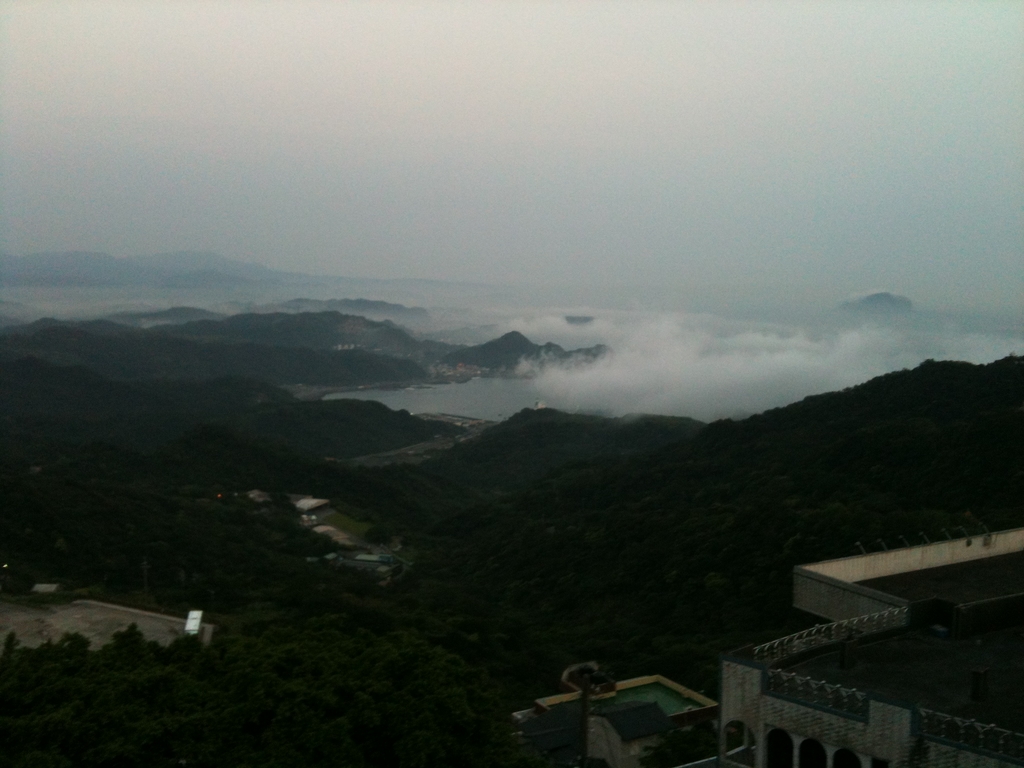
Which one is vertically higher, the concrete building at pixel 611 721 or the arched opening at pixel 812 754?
the arched opening at pixel 812 754

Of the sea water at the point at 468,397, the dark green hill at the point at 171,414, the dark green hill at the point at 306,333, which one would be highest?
the dark green hill at the point at 306,333

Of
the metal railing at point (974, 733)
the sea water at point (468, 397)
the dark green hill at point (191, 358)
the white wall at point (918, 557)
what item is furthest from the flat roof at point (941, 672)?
the dark green hill at point (191, 358)

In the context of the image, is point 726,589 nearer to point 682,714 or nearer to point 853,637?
point 682,714

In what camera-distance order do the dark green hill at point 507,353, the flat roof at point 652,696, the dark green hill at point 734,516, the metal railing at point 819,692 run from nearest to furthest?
1. the metal railing at point 819,692
2. the flat roof at point 652,696
3. the dark green hill at point 734,516
4. the dark green hill at point 507,353

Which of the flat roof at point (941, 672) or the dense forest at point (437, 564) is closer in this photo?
the flat roof at point (941, 672)

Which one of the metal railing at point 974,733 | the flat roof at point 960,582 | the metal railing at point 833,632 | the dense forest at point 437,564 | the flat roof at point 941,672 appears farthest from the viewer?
the flat roof at point 960,582

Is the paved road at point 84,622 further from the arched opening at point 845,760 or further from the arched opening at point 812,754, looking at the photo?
the arched opening at point 845,760

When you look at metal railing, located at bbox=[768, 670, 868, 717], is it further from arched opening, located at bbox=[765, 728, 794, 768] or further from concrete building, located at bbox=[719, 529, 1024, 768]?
arched opening, located at bbox=[765, 728, 794, 768]

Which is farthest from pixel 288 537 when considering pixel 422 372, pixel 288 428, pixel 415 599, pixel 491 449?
pixel 422 372
